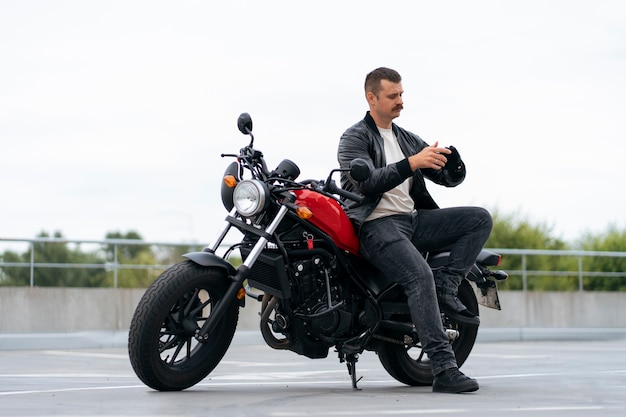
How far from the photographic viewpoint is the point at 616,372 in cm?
862

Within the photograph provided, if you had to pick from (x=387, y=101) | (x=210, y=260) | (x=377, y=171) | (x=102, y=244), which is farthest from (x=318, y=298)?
(x=102, y=244)

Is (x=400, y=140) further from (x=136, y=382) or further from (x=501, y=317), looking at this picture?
(x=501, y=317)

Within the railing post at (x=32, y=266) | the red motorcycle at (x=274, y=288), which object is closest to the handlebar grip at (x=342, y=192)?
the red motorcycle at (x=274, y=288)

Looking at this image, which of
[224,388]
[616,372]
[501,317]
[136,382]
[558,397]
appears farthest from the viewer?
[501,317]

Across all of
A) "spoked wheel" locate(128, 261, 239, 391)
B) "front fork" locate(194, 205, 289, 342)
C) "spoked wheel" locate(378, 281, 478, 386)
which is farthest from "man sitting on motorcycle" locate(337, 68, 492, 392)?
"spoked wheel" locate(128, 261, 239, 391)

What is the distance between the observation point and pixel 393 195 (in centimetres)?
711

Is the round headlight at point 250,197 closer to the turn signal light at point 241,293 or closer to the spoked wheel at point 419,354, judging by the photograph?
the turn signal light at point 241,293

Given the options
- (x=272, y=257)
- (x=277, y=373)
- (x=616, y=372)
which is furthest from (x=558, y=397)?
(x=277, y=373)

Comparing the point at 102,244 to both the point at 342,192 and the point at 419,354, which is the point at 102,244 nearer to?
the point at 419,354

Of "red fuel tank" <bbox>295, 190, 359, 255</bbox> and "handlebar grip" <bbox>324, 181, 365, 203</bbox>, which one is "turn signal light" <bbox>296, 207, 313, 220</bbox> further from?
"handlebar grip" <bbox>324, 181, 365, 203</bbox>

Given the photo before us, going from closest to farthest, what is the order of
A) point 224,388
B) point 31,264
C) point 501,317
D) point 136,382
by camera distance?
point 224,388 < point 136,382 < point 31,264 < point 501,317

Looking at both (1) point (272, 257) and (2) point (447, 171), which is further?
(2) point (447, 171)

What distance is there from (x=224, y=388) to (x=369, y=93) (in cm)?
200

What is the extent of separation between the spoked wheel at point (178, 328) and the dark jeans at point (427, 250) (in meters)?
0.95
